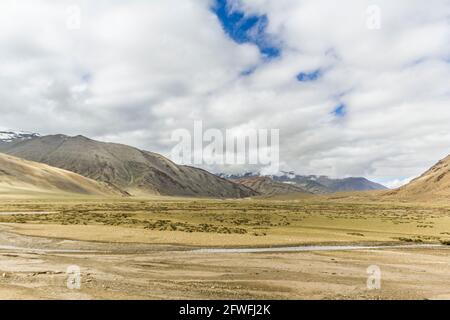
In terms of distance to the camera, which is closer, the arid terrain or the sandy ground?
the sandy ground

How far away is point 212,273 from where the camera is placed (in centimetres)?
2112

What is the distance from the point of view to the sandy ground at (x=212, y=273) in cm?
1666

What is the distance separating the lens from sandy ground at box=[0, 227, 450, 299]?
16.7m

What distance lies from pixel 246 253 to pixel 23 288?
16.3 meters

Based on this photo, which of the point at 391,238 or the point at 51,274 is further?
the point at 391,238

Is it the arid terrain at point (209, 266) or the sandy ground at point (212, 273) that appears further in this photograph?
the arid terrain at point (209, 266)

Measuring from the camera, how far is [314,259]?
2647cm

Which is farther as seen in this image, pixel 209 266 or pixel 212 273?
pixel 209 266
